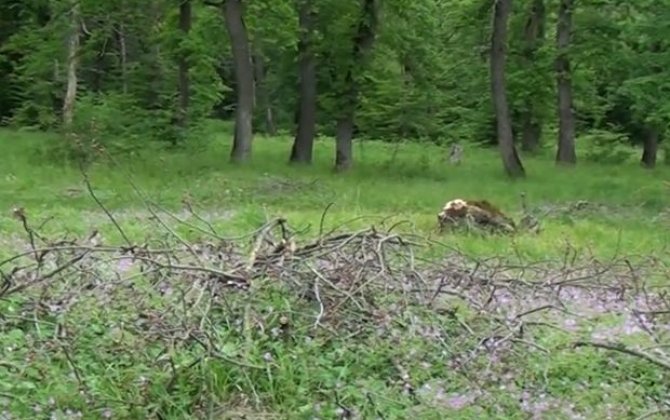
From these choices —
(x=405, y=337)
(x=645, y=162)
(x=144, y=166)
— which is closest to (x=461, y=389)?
(x=405, y=337)

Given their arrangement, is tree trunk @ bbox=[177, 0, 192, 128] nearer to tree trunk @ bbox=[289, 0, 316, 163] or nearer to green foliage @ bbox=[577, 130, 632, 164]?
tree trunk @ bbox=[289, 0, 316, 163]

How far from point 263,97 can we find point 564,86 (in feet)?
45.8

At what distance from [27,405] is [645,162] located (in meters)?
24.2

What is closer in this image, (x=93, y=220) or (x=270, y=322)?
(x=270, y=322)

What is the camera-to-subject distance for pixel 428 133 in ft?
84.6

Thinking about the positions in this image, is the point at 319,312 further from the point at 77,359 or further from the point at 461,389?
the point at 77,359

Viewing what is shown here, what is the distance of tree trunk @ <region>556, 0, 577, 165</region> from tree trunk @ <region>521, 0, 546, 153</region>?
4.93 feet

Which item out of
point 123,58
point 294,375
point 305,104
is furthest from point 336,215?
point 123,58

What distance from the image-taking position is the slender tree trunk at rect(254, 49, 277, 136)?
35.2 meters

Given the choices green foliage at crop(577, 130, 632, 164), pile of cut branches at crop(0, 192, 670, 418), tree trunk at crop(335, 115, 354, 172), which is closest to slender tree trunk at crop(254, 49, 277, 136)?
green foliage at crop(577, 130, 632, 164)

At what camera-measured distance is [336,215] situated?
1291 cm

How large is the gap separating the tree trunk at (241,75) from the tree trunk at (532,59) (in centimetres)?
803

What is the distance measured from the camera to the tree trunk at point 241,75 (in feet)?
68.8

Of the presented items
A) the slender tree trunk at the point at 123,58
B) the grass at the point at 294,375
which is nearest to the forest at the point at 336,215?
the grass at the point at 294,375
